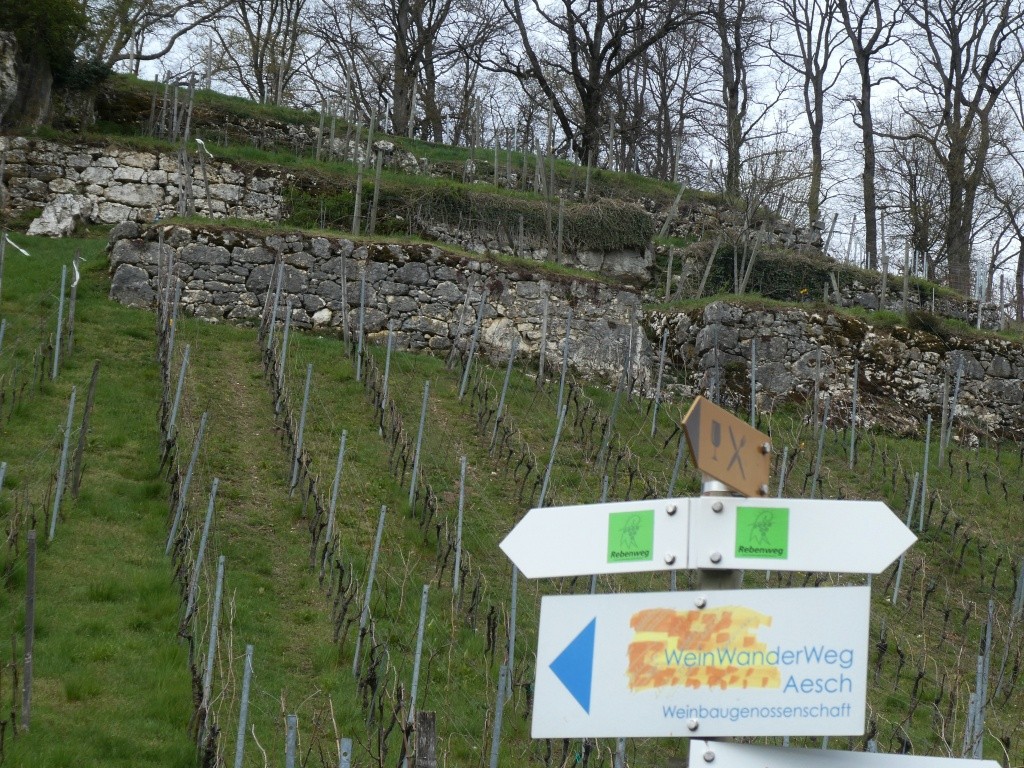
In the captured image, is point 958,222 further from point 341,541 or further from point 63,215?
point 341,541

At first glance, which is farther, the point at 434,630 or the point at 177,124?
the point at 177,124

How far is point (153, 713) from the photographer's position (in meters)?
5.91

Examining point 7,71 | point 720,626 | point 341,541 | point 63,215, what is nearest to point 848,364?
point 341,541

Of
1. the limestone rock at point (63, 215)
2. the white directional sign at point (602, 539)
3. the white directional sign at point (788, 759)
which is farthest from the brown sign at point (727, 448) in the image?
the limestone rock at point (63, 215)

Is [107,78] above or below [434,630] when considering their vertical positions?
above

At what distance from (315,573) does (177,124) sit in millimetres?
11498

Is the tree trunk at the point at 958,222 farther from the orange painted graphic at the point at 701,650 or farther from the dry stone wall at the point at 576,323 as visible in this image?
the orange painted graphic at the point at 701,650

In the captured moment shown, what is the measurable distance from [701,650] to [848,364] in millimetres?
12306

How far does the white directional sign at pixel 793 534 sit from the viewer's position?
247 cm

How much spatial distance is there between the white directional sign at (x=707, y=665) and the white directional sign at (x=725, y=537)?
101 mm

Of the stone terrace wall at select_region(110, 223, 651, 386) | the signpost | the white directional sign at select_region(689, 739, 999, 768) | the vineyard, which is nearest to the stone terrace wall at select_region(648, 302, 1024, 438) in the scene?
the vineyard

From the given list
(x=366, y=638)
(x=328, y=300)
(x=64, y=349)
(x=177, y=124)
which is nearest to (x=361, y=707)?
(x=366, y=638)

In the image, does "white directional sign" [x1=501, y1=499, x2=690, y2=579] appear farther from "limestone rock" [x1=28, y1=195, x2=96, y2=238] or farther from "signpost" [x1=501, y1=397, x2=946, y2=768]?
"limestone rock" [x1=28, y1=195, x2=96, y2=238]

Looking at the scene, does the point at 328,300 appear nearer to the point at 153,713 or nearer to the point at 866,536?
the point at 153,713
